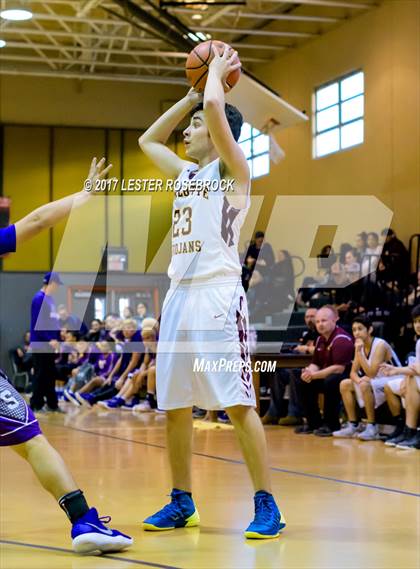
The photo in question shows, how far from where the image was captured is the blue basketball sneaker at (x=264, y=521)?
393 centimetres

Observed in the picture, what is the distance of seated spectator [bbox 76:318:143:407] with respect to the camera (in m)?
14.0

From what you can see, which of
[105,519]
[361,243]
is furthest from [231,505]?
[361,243]

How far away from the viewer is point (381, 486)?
5.53 metres

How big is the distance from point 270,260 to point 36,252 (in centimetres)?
976

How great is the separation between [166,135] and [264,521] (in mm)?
1792

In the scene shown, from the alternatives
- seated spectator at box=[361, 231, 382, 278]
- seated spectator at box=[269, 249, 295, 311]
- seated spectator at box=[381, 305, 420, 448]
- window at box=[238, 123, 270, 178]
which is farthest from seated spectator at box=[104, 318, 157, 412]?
window at box=[238, 123, 270, 178]

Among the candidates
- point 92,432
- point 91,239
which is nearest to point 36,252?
point 91,239

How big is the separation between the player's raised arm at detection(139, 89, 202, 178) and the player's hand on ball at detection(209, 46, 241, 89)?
0.66 ft

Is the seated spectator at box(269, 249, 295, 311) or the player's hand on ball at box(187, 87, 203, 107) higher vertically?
the player's hand on ball at box(187, 87, 203, 107)

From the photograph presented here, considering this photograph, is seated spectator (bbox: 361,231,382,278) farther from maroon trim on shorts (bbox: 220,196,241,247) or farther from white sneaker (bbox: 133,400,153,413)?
maroon trim on shorts (bbox: 220,196,241,247)

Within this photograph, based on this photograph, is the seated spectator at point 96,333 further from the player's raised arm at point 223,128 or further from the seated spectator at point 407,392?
the player's raised arm at point 223,128

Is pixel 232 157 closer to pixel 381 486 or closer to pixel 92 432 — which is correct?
pixel 381 486

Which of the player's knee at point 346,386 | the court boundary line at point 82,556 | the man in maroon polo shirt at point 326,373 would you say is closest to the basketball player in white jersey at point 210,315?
the court boundary line at point 82,556

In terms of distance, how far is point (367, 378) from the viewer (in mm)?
8641
